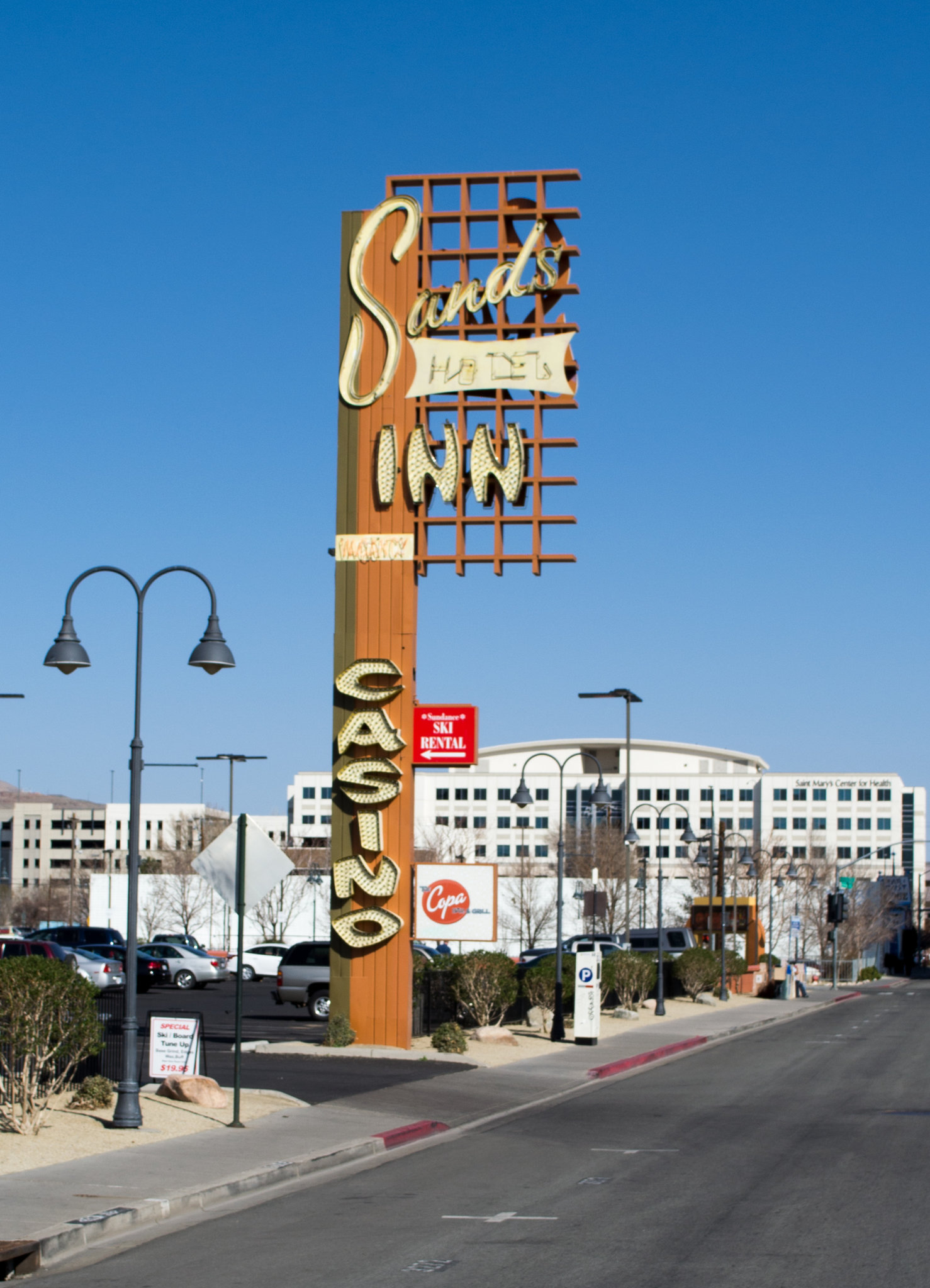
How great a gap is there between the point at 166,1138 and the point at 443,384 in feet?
51.1

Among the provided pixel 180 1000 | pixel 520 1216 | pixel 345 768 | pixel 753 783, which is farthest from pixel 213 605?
pixel 753 783

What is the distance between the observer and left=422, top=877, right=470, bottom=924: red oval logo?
2861 centimetres

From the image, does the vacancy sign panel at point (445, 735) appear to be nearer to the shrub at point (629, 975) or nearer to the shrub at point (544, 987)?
the shrub at point (544, 987)

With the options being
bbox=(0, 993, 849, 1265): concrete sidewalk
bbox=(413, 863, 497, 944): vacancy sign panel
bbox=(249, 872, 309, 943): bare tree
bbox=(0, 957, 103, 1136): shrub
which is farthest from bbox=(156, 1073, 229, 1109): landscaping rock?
bbox=(249, 872, 309, 943): bare tree

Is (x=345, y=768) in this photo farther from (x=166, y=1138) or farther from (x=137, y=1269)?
(x=137, y=1269)

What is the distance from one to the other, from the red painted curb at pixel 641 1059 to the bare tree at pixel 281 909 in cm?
5566

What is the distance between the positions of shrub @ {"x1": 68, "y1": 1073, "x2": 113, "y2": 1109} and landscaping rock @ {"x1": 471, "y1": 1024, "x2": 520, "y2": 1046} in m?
11.9

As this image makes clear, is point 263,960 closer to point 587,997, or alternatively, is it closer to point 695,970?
point 695,970

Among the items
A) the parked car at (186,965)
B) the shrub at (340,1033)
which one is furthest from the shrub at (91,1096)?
the parked car at (186,965)

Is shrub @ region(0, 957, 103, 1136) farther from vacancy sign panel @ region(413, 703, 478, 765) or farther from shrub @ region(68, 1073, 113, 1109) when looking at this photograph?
vacancy sign panel @ region(413, 703, 478, 765)

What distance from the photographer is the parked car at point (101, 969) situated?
44000 millimetres

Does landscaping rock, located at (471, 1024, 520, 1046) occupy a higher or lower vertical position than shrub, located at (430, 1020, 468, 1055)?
lower

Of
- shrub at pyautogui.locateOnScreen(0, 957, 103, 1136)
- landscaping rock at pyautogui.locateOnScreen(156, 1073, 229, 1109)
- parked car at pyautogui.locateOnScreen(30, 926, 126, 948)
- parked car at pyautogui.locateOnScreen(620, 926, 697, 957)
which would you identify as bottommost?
parked car at pyautogui.locateOnScreen(620, 926, 697, 957)

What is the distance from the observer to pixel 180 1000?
43469 millimetres
